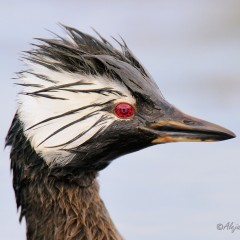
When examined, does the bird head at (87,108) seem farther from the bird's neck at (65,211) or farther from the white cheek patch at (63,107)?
the bird's neck at (65,211)

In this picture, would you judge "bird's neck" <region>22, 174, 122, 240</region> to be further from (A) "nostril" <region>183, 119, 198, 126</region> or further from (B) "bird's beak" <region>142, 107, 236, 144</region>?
(A) "nostril" <region>183, 119, 198, 126</region>

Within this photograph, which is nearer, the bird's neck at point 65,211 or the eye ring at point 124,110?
the eye ring at point 124,110

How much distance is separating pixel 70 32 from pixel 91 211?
4.88 feet

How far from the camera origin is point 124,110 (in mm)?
10031

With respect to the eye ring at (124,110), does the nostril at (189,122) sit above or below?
above

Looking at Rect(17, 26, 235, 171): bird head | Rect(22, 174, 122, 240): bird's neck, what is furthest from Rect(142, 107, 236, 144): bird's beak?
Rect(22, 174, 122, 240): bird's neck

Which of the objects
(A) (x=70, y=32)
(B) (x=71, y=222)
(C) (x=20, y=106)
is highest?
(A) (x=70, y=32)

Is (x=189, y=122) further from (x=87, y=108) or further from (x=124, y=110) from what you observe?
(x=87, y=108)

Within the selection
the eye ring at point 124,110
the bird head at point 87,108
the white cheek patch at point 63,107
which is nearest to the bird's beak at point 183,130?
the bird head at point 87,108

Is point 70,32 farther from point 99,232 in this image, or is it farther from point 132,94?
point 99,232

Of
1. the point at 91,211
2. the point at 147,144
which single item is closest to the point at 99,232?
the point at 91,211

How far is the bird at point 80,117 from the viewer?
9984 millimetres

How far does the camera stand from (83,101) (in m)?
10.0

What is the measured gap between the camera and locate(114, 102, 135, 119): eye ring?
10008mm
